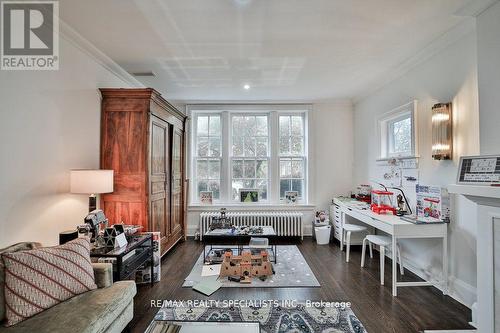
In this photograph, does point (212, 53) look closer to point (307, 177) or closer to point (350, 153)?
point (307, 177)

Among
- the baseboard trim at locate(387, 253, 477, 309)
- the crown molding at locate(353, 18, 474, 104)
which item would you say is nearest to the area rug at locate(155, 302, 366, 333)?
the baseboard trim at locate(387, 253, 477, 309)

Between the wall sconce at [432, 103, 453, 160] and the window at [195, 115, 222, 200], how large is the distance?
3490mm

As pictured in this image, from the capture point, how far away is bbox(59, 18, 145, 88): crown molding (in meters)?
2.35

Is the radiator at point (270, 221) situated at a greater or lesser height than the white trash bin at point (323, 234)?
greater

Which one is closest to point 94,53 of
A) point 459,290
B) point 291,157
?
point 291,157

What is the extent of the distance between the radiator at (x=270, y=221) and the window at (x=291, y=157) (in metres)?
0.55

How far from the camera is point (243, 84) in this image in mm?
3871

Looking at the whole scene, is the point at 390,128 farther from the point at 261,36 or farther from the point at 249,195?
the point at 249,195

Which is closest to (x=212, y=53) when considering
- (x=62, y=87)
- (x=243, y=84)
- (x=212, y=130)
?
(x=243, y=84)

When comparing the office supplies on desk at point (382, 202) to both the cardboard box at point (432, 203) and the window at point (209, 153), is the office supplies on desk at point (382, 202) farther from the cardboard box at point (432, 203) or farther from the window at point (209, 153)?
the window at point (209, 153)

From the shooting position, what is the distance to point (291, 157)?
16.1ft

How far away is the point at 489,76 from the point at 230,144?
3.77m

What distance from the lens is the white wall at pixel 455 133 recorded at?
229 centimetres

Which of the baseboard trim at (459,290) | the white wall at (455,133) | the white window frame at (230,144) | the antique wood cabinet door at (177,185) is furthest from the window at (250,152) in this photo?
the baseboard trim at (459,290)
